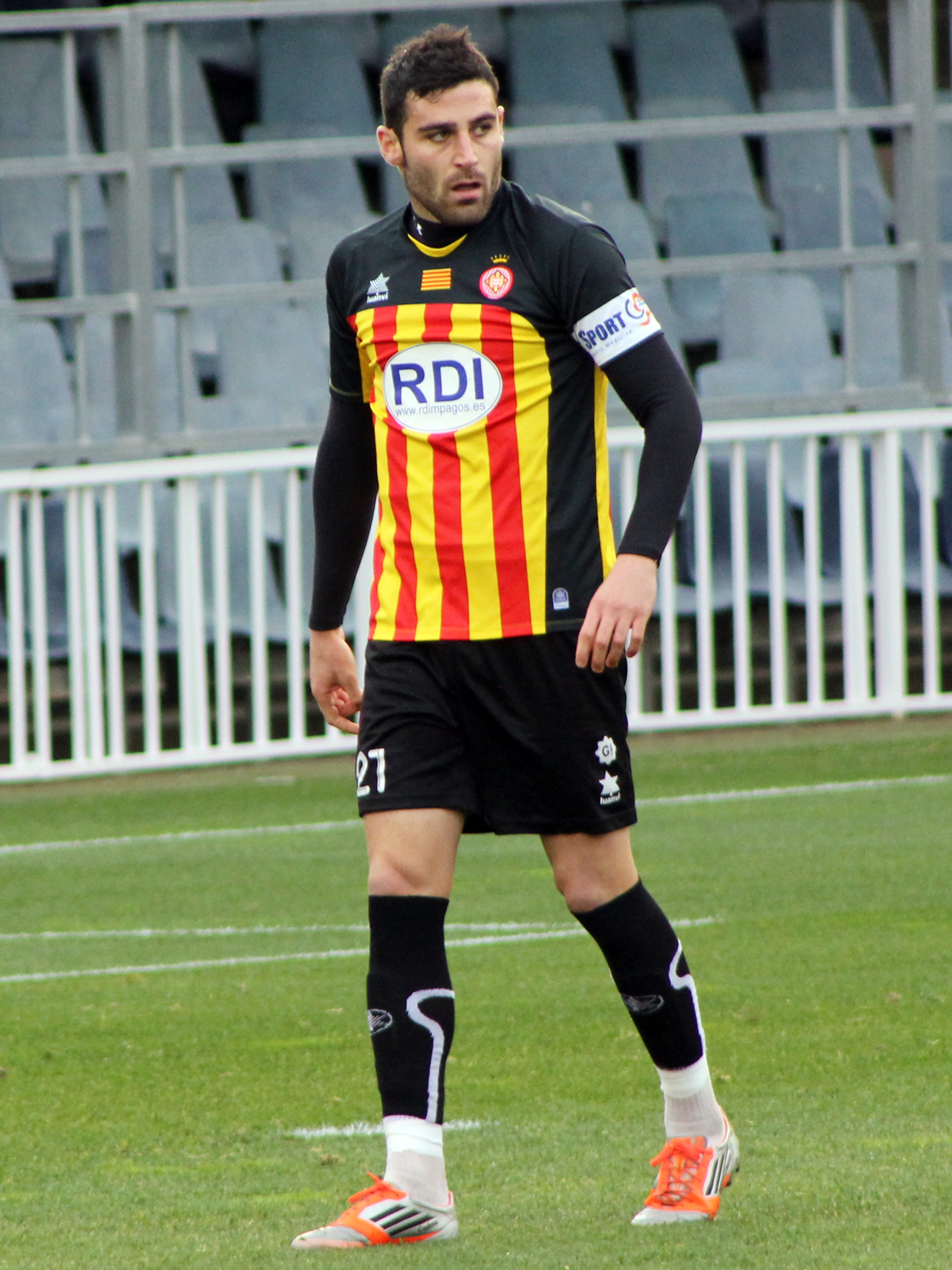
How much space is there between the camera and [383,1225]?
3326 millimetres

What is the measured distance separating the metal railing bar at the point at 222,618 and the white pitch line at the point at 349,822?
1.38m

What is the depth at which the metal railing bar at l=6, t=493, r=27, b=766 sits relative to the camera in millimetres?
9125

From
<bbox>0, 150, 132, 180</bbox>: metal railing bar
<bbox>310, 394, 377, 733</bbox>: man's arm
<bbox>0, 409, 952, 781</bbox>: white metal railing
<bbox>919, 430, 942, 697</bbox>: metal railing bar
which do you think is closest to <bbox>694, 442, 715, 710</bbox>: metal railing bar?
<bbox>0, 409, 952, 781</bbox>: white metal railing

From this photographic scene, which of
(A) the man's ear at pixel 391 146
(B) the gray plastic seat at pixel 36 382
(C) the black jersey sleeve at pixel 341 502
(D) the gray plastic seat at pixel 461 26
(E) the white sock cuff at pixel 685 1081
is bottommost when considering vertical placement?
(E) the white sock cuff at pixel 685 1081

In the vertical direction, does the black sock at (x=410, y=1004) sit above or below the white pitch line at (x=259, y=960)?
above

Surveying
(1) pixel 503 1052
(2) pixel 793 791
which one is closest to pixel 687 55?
(2) pixel 793 791

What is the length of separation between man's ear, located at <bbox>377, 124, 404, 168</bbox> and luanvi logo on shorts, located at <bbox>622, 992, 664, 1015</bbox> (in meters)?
1.31

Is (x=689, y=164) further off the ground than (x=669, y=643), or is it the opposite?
(x=689, y=164)

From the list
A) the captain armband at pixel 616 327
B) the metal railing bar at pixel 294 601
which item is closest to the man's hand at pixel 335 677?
the captain armband at pixel 616 327

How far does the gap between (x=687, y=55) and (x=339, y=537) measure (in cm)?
865

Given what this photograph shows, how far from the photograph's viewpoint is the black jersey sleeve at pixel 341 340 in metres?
3.68

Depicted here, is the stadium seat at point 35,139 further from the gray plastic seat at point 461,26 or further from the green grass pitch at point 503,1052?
the green grass pitch at point 503,1052

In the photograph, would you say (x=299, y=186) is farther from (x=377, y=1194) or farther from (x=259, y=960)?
(x=377, y=1194)

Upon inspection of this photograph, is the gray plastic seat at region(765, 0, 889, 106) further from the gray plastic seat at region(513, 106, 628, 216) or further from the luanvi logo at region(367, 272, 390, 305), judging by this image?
the luanvi logo at region(367, 272, 390, 305)
